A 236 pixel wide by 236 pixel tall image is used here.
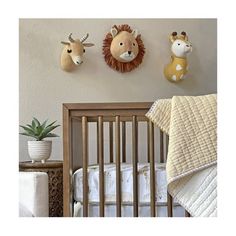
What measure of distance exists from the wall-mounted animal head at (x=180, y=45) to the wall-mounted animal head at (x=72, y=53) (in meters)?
0.54

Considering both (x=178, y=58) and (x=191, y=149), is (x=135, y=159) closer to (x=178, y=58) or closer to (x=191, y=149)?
(x=191, y=149)

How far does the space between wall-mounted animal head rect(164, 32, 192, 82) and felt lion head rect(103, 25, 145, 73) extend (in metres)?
0.21

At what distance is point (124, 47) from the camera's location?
303 cm

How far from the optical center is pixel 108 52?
3115mm

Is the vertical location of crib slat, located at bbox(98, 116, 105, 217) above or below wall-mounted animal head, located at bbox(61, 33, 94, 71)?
below

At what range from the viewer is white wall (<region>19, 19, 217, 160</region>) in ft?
10.2

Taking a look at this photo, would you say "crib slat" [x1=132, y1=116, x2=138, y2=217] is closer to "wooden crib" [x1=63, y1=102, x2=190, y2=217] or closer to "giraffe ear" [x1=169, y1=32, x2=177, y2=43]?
"wooden crib" [x1=63, y1=102, x2=190, y2=217]

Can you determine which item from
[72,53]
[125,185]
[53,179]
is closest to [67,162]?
[125,185]

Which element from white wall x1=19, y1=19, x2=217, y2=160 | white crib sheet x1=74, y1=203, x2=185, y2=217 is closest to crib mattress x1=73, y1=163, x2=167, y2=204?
white crib sheet x1=74, y1=203, x2=185, y2=217

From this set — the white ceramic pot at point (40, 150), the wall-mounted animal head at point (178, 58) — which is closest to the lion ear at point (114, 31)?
the wall-mounted animal head at point (178, 58)

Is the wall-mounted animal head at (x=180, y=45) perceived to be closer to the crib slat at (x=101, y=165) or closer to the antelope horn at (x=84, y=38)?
the antelope horn at (x=84, y=38)
